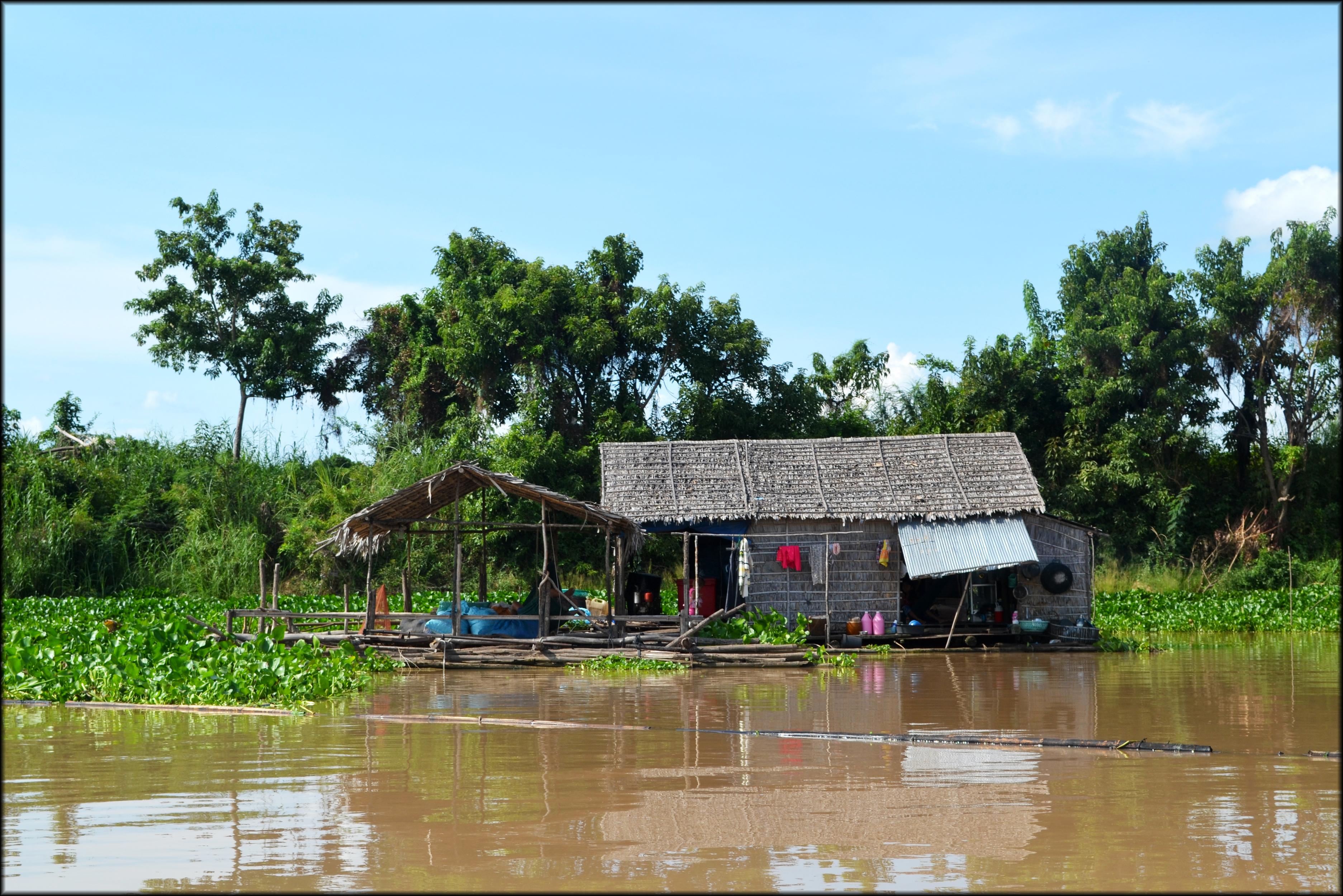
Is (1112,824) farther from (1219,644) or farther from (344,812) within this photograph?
(1219,644)

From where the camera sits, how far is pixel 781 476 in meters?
19.0

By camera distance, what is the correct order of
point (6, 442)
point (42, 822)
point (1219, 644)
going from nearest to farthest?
point (42, 822) → point (1219, 644) → point (6, 442)

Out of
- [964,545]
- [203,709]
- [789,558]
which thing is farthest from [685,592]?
[203,709]

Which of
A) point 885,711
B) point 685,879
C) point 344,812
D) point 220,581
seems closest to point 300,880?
point 344,812

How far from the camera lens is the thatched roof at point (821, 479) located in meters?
18.1

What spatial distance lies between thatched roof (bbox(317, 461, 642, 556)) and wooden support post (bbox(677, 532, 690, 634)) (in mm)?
802

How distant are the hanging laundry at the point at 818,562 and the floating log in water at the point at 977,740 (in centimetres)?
819

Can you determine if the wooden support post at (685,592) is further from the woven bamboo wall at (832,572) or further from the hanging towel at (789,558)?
the hanging towel at (789,558)

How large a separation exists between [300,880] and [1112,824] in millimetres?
4389

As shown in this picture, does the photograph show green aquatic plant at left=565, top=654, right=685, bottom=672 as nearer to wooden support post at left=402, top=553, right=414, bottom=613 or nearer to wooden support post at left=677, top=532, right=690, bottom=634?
wooden support post at left=677, top=532, right=690, bottom=634

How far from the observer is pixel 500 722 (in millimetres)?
10078

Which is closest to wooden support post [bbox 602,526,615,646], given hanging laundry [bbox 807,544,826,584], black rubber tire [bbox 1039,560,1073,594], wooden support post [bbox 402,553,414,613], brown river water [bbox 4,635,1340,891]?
wooden support post [bbox 402,553,414,613]

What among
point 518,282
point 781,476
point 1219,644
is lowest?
point 1219,644

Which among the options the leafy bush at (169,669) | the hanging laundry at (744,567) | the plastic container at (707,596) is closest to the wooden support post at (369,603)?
the leafy bush at (169,669)
